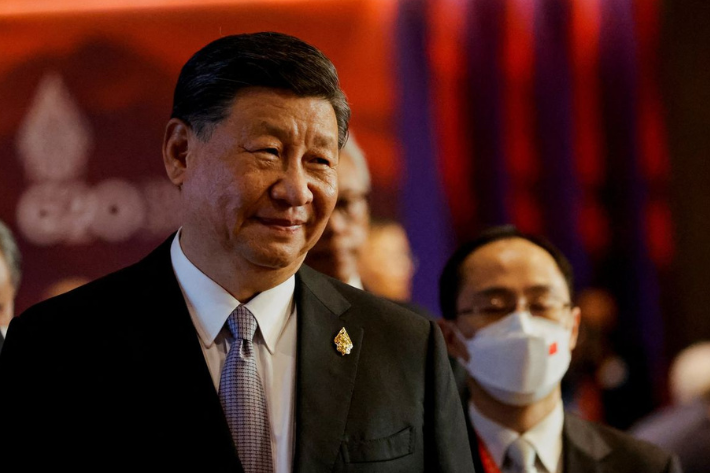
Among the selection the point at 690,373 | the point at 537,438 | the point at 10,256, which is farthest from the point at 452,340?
the point at 690,373

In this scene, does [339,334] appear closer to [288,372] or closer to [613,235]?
[288,372]

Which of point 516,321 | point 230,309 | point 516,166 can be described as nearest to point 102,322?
point 230,309

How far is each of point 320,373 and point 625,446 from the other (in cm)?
99

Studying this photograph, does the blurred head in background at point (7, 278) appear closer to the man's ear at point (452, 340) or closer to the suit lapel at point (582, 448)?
the man's ear at point (452, 340)

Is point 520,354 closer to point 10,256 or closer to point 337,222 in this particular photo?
point 337,222

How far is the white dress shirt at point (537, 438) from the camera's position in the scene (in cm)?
209

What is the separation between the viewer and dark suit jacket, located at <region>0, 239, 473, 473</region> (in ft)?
4.52

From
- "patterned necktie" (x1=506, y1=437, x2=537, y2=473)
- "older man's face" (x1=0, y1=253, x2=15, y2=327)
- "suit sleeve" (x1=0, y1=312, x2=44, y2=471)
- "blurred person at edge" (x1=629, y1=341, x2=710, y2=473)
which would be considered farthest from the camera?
"blurred person at edge" (x1=629, y1=341, x2=710, y2=473)

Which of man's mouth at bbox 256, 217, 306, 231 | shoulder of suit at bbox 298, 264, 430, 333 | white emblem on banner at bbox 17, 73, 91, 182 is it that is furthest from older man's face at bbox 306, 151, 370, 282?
white emblem on banner at bbox 17, 73, 91, 182

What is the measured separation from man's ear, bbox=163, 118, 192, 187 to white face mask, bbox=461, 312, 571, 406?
1018 mm

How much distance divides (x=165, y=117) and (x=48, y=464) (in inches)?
102

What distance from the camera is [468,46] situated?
4.10 meters

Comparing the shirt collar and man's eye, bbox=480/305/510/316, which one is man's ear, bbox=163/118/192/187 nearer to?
the shirt collar

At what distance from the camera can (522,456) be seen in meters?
2.07
